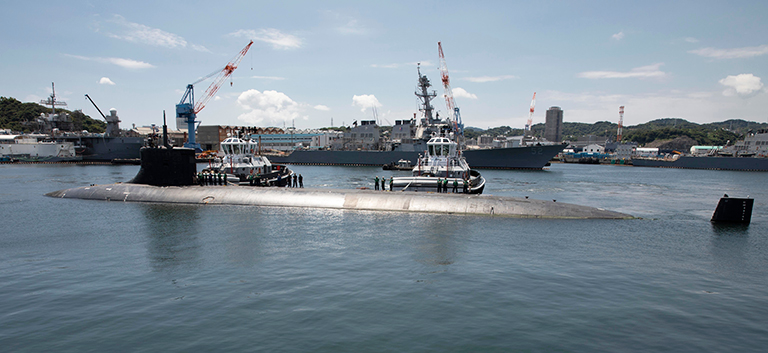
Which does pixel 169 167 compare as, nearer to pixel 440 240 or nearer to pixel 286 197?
pixel 286 197

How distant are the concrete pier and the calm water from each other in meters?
1.64

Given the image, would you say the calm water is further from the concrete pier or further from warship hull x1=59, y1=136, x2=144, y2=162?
warship hull x1=59, y1=136, x2=144, y2=162

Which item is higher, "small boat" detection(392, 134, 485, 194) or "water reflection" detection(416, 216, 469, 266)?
"small boat" detection(392, 134, 485, 194)

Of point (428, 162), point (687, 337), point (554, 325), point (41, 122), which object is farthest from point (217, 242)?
point (41, 122)

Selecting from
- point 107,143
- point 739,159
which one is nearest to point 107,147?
point 107,143

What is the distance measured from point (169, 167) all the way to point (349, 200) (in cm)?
1364

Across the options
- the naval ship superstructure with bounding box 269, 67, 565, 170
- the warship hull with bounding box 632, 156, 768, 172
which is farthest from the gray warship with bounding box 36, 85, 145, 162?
the warship hull with bounding box 632, 156, 768, 172

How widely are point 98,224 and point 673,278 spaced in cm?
2572

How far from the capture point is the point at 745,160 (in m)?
80.2

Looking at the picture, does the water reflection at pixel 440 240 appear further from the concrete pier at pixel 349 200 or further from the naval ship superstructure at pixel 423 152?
the naval ship superstructure at pixel 423 152

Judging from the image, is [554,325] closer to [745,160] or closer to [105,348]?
[105,348]

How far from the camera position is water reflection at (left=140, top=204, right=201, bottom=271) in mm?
14508

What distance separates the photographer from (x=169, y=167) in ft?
94.6

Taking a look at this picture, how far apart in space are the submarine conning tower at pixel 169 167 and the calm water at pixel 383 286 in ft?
24.8
